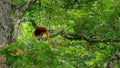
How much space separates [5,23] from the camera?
444cm

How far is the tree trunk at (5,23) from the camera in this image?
434 cm

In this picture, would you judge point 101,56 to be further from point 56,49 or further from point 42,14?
point 56,49

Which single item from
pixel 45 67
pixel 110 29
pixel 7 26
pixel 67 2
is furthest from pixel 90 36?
pixel 45 67

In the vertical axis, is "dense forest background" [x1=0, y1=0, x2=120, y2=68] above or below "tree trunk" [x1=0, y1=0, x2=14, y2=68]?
below

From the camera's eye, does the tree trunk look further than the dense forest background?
No

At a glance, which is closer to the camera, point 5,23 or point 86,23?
point 5,23

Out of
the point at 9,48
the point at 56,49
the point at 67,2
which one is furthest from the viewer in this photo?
the point at 67,2

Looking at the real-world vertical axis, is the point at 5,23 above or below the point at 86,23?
above

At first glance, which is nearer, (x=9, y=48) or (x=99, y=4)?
(x=9, y=48)

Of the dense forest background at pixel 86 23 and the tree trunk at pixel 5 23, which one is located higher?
the tree trunk at pixel 5 23

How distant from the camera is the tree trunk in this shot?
4344 mm

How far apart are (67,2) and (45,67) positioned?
404 centimetres

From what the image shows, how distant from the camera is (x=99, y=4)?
6.99 metres

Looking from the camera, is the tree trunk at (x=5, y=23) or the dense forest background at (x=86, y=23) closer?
the tree trunk at (x=5, y=23)
